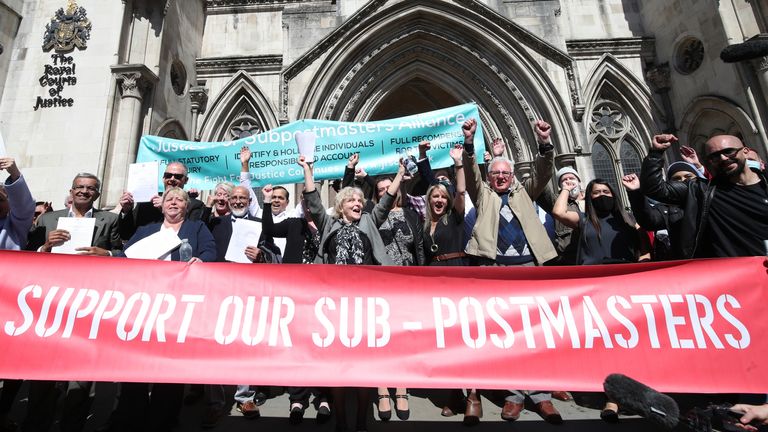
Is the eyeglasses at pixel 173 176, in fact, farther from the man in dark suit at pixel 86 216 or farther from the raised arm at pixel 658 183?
the raised arm at pixel 658 183

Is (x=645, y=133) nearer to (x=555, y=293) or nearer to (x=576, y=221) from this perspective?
(x=576, y=221)

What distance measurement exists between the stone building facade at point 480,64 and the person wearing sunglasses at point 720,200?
852 cm

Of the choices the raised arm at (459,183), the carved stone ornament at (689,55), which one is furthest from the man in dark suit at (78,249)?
the carved stone ornament at (689,55)

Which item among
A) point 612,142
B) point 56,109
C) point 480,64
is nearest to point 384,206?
point 56,109

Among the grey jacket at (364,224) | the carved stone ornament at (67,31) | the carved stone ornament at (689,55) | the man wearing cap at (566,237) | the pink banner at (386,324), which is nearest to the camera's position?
the pink banner at (386,324)

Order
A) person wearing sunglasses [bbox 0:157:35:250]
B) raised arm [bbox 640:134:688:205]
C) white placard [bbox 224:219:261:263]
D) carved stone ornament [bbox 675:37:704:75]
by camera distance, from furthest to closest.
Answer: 1. carved stone ornament [bbox 675:37:704:75]
2. white placard [bbox 224:219:261:263]
3. person wearing sunglasses [bbox 0:157:35:250]
4. raised arm [bbox 640:134:688:205]

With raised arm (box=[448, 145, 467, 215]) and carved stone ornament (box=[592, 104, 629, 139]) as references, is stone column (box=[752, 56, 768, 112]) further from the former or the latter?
raised arm (box=[448, 145, 467, 215])

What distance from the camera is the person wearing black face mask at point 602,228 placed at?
→ 12.8 ft

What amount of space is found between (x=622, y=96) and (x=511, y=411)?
1213 centimetres

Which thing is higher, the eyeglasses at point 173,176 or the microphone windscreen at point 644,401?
the eyeglasses at point 173,176

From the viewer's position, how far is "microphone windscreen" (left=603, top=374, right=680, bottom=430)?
6.06 feet

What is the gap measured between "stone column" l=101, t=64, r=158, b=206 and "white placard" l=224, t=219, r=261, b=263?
5.75 m

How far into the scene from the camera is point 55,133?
8.70 m

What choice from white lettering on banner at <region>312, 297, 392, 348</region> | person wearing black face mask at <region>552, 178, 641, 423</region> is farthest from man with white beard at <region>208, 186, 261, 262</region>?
person wearing black face mask at <region>552, 178, 641, 423</region>
